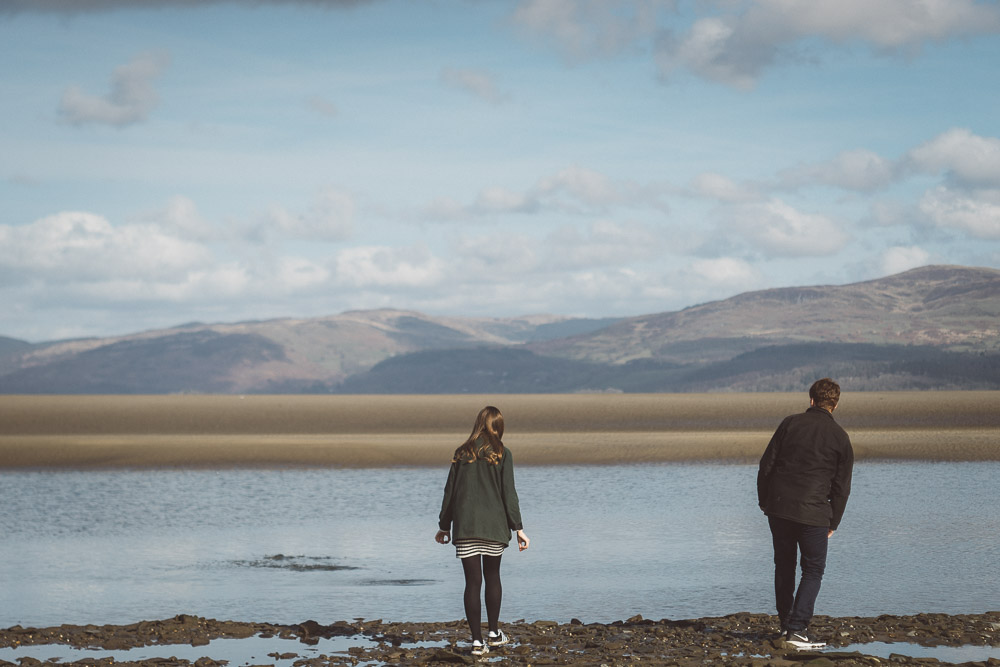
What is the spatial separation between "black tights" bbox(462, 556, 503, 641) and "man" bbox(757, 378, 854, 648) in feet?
7.42

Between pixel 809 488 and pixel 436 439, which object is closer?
pixel 809 488

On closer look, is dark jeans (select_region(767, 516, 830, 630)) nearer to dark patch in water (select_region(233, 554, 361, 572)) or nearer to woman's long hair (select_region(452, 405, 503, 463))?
woman's long hair (select_region(452, 405, 503, 463))

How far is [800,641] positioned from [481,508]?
2.75m

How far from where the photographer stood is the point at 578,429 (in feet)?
161

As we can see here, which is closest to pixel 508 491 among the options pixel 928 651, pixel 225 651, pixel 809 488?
pixel 809 488

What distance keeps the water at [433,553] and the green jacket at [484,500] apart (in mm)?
2302

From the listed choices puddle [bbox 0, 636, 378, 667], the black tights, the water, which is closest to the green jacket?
the black tights

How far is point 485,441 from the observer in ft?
30.4

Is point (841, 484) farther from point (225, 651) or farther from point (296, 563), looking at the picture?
point (296, 563)

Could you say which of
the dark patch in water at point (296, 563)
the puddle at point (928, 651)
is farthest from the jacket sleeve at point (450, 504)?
the dark patch in water at point (296, 563)

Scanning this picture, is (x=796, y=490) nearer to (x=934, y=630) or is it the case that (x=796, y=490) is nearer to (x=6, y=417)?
(x=934, y=630)

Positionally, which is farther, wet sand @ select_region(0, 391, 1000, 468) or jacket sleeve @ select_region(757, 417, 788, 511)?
wet sand @ select_region(0, 391, 1000, 468)

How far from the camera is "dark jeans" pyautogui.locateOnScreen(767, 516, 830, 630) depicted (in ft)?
30.7

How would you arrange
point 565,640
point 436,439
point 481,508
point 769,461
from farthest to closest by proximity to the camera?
1. point 436,439
2. point 565,640
3. point 769,461
4. point 481,508
